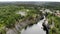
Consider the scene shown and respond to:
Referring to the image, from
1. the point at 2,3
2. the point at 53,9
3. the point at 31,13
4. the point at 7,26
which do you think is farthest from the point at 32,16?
the point at 7,26

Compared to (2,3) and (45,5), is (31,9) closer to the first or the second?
(45,5)

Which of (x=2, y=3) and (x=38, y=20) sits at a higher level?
(x=2, y=3)

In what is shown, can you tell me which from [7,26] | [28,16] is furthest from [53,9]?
[7,26]

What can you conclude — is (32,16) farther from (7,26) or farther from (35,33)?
(7,26)

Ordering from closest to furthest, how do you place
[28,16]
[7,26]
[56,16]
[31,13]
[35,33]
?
1. [7,26]
2. [35,33]
3. [56,16]
4. [28,16]
5. [31,13]

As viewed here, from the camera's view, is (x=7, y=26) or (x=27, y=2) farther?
(x=27, y=2)

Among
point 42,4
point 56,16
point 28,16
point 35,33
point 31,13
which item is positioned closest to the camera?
point 35,33

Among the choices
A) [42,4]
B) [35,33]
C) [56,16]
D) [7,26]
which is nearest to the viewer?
[7,26]

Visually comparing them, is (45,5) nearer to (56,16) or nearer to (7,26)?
(56,16)

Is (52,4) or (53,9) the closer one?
(53,9)
